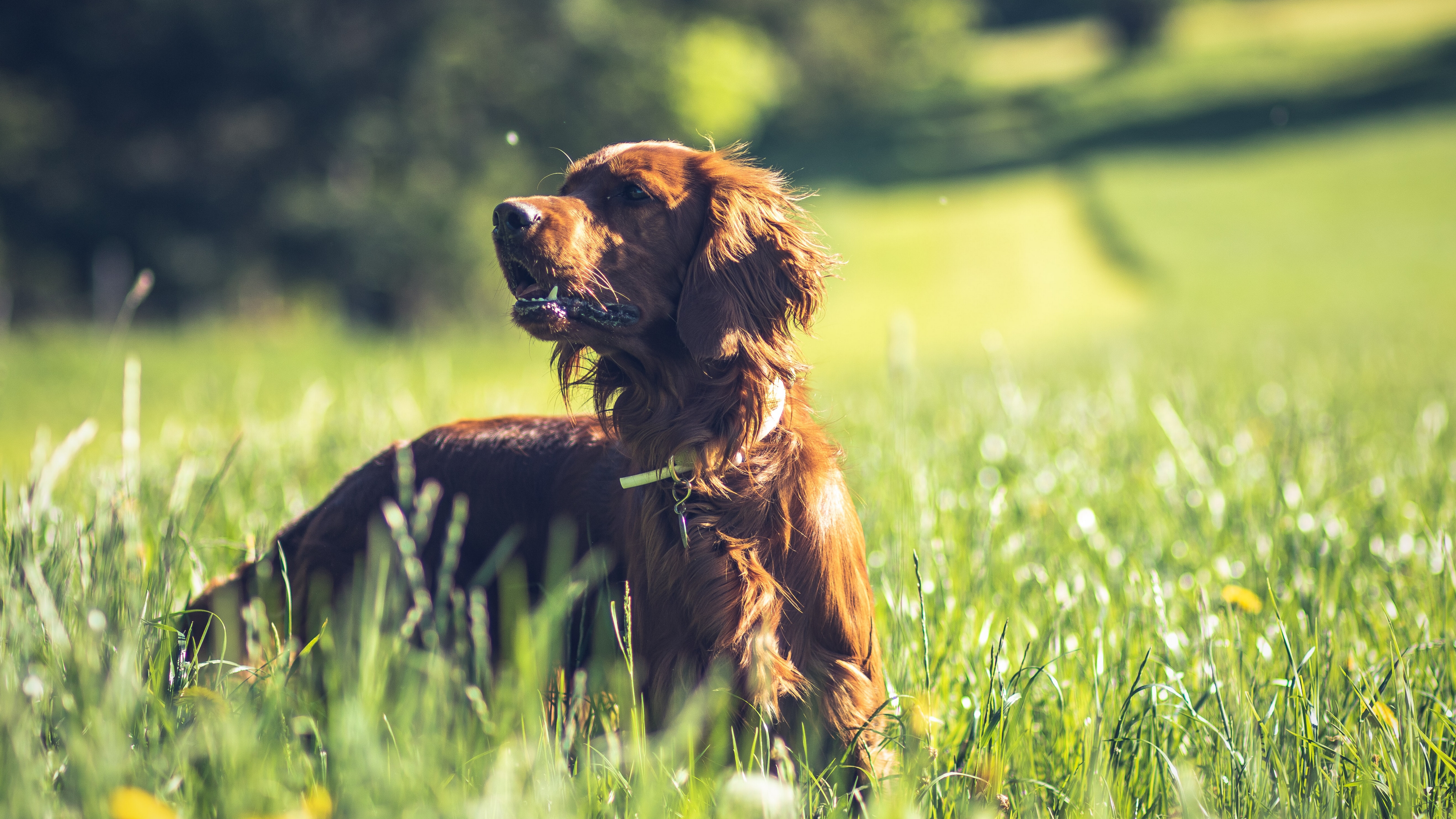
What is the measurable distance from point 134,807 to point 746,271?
140cm

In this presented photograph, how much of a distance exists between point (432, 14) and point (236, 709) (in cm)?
1290

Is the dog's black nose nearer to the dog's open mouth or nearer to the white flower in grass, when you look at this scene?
the dog's open mouth

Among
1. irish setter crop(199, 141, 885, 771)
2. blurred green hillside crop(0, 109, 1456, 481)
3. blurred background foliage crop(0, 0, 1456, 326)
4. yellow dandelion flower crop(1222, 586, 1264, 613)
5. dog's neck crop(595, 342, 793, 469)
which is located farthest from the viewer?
blurred background foliage crop(0, 0, 1456, 326)

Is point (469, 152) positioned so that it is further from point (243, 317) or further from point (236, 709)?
point (236, 709)

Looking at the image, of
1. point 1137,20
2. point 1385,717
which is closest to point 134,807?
point 1385,717

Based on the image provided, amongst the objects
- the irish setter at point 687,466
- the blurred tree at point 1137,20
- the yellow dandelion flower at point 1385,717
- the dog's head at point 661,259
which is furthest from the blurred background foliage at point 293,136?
the blurred tree at point 1137,20

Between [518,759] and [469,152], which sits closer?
[518,759]

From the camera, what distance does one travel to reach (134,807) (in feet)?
2.98

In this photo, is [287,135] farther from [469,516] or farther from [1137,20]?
[1137,20]

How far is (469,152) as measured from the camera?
523 inches

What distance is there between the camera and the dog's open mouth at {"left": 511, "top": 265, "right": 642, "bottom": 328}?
1.78 m

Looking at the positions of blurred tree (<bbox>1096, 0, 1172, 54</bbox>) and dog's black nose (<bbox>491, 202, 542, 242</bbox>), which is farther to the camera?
blurred tree (<bbox>1096, 0, 1172, 54</bbox>)

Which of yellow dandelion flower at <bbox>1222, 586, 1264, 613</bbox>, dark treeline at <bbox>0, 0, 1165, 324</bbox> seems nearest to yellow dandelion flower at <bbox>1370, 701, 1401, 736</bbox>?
yellow dandelion flower at <bbox>1222, 586, 1264, 613</bbox>

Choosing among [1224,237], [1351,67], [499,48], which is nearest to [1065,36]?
[1351,67]
